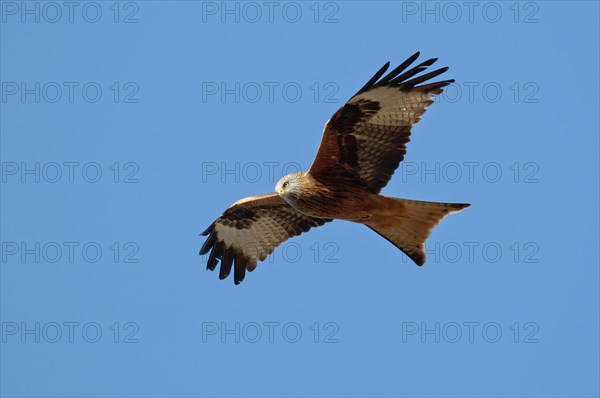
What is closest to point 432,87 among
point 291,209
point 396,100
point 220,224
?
point 396,100

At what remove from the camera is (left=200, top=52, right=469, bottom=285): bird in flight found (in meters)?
10.4

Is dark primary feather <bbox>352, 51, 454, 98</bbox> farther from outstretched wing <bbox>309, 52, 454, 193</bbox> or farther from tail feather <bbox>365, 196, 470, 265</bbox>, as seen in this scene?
tail feather <bbox>365, 196, 470, 265</bbox>

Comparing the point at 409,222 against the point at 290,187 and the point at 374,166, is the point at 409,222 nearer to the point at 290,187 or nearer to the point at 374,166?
the point at 374,166

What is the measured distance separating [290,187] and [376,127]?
3.49 feet

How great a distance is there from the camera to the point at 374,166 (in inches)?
422

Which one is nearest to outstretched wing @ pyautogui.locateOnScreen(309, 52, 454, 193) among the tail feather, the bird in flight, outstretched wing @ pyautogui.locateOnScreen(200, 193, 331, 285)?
the bird in flight

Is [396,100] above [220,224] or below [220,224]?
above

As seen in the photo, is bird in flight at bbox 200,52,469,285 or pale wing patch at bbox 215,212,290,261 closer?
bird in flight at bbox 200,52,469,285

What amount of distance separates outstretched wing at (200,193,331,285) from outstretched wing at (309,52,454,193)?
1465 mm

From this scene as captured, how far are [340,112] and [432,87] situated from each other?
3.11 ft

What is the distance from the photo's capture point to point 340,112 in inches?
407

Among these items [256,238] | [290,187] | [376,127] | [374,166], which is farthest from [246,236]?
[376,127]

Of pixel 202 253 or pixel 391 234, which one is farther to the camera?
pixel 202 253

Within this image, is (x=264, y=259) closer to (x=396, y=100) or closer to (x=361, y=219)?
(x=361, y=219)
